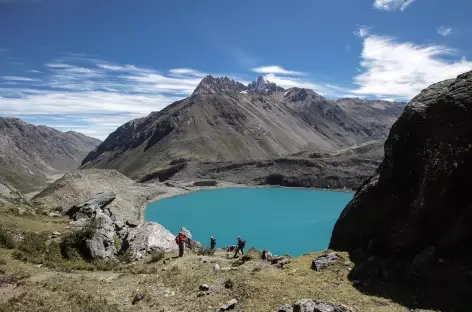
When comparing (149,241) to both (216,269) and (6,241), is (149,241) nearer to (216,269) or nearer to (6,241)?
(6,241)

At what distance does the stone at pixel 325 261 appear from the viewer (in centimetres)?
2377

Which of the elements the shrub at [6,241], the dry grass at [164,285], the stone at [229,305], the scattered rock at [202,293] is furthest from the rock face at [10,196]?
the stone at [229,305]

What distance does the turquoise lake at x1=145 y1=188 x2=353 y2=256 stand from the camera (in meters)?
69.4

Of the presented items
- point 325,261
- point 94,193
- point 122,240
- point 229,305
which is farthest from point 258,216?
point 229,305

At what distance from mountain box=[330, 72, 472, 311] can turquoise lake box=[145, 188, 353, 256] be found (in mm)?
35739

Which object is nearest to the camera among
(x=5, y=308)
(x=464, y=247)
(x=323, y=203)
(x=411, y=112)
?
(x=5, y=308)

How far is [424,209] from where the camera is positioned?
22.6 meters

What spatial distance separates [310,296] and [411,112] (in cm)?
1365

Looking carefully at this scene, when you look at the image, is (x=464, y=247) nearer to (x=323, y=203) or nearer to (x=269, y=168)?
(x=323, y=203)

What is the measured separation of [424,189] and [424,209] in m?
1.19

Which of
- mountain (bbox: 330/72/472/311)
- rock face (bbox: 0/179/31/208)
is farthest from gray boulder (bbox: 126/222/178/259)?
rock face (bbox: 0/179/31/208)

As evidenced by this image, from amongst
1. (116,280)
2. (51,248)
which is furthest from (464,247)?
(51,248)

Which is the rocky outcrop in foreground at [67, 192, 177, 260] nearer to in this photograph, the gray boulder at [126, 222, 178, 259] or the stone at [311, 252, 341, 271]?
the gray boulder at [126, 222, 178, 259]

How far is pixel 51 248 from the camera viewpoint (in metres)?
27.3
